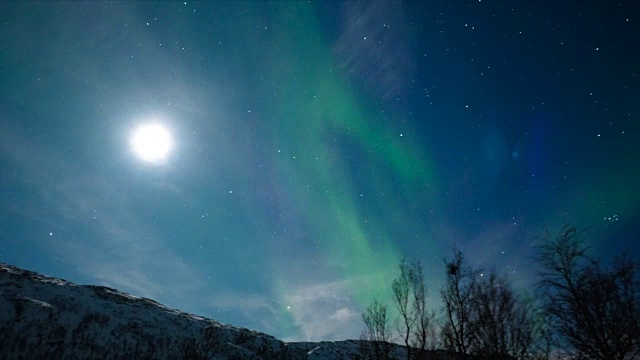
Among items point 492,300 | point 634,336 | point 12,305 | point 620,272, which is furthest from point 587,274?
point 12,305

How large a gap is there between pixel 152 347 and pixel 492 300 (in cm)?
3356

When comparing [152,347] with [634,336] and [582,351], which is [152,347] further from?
[634,336]

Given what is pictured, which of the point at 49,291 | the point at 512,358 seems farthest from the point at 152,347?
the point at 512,358

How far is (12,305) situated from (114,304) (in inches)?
846

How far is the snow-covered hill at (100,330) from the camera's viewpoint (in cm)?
1767

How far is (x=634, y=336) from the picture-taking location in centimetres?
1348

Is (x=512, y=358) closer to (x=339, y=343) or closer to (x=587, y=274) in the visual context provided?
(x=587, y=274)

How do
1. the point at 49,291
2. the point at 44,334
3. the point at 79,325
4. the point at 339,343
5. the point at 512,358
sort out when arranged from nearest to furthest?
1. the point at 512,358
2. the point at 44,334
3. the point at 79,325
4. the point at 49,291
5. the point at 339,343

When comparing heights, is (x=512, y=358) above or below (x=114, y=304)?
below

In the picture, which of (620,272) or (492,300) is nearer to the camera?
(620,272)

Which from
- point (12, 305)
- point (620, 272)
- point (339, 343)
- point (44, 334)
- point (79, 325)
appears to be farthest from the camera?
point (339, 343)

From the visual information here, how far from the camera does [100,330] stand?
2873 cm

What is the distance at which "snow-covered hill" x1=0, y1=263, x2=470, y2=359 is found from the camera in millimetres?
17672

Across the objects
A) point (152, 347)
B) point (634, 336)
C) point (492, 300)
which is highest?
point (492, 300)
